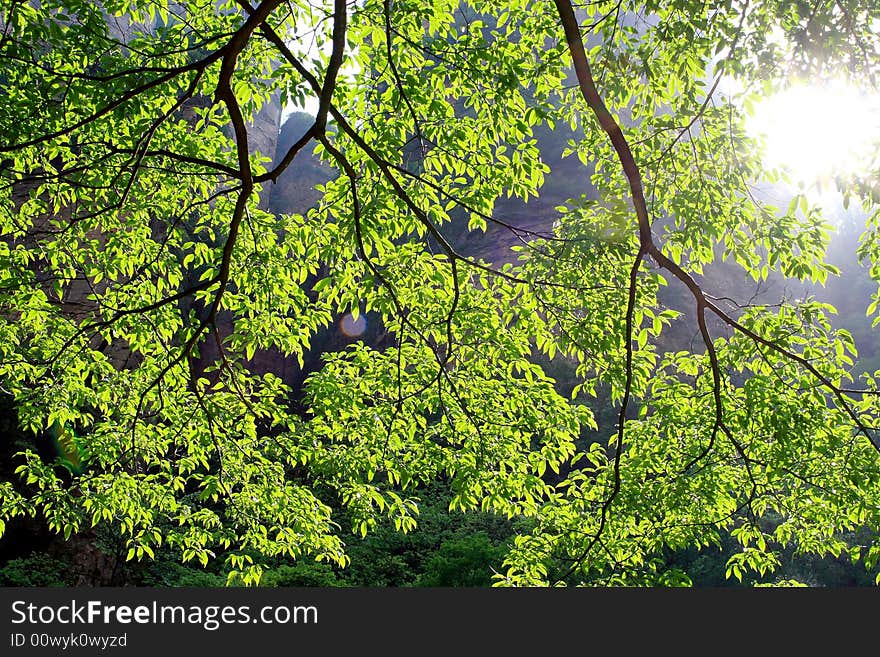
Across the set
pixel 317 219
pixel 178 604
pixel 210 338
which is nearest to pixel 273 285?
pixel 317 219

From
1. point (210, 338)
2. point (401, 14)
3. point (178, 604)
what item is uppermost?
point (210, 338)

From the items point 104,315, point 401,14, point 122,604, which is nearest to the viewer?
point 122,604

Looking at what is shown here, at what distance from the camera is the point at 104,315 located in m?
5.83

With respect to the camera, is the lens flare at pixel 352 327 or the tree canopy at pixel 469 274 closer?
the tree canopy at pixel 469 274

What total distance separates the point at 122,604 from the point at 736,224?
5.42 metres

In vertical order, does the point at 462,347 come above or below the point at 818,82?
below

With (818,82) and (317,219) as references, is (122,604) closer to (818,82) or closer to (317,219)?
(317,219)

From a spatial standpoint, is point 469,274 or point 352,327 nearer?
point 469,274

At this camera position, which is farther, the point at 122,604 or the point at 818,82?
the point at 818,82

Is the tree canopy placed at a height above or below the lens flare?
below

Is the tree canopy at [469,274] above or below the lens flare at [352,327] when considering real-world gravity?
below

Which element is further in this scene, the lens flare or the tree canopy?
the lens flare

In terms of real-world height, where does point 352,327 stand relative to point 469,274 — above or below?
above

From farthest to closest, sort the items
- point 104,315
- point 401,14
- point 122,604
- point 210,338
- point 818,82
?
point 210,338 → point 104,315 → point 401,14 → point 818,82 → point 122,604
